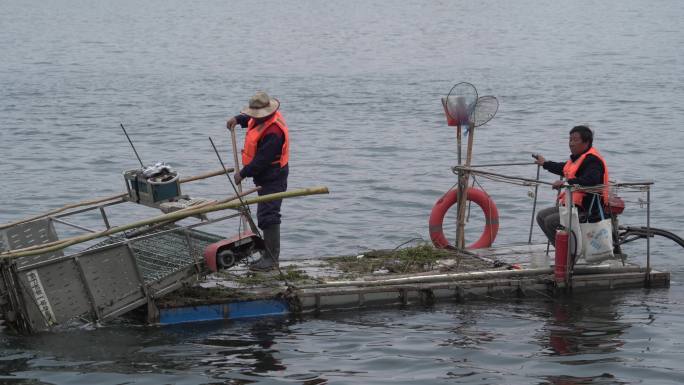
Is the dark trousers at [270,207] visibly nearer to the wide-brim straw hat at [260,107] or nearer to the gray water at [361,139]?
the wide-brim straw hat at [260,107]

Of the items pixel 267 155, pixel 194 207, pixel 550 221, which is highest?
pixel 267 155

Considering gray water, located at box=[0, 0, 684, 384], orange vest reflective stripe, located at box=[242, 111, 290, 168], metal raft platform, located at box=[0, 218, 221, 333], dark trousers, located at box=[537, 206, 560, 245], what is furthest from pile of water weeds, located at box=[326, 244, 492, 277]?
metal raft platform, located at box=[0, 218, 221, 333]

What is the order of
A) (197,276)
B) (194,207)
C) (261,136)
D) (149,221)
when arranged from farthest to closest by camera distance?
(261,136) → (197,276) → (194,207) → (149,221)

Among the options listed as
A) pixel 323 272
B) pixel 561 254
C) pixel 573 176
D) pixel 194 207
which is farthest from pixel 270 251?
pixel 573 176

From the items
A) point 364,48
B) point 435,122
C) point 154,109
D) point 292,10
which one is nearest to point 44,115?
point 154,109

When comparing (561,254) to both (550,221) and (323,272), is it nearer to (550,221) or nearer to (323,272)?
(550,221)

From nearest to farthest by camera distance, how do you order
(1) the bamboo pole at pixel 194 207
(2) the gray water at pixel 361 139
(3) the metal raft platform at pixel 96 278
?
(3) the metal raft platform at pixel 96 278, (1) the bamboo pole at pixel 194 207, (2) the gray water at pixel 361 139

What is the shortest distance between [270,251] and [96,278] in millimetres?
2168

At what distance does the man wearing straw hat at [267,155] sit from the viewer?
11.5 metres

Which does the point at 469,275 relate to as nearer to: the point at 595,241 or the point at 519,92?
the point at 595,241

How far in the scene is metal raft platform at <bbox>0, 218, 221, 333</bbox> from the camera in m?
10.1

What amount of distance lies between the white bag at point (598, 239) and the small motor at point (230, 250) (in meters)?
3.73

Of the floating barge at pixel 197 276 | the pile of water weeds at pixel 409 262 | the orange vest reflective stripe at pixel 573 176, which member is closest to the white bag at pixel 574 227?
the orange vest reflective stripe at pixel 573 176

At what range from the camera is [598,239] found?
11977 mm
